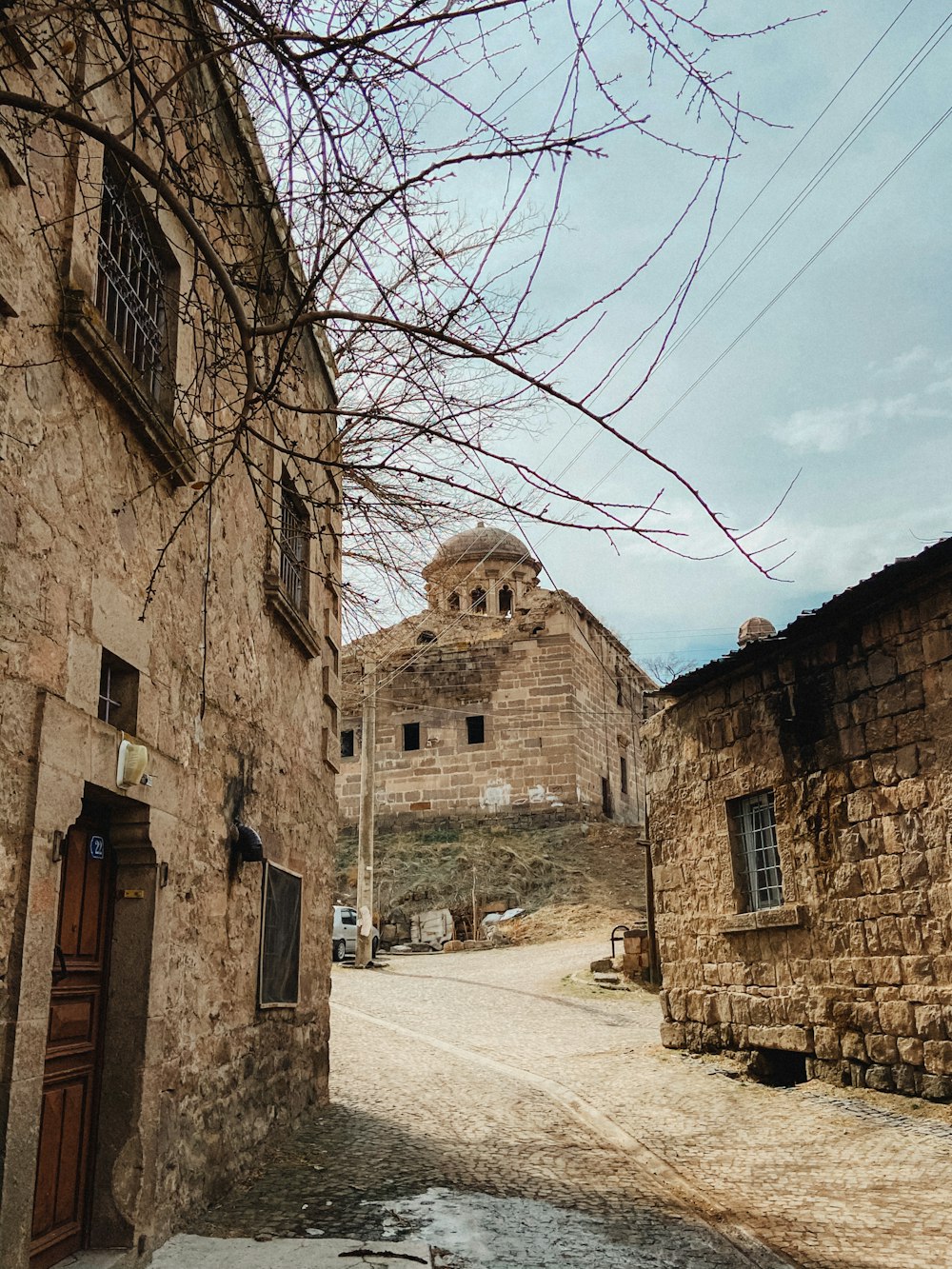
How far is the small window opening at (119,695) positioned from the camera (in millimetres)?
4602

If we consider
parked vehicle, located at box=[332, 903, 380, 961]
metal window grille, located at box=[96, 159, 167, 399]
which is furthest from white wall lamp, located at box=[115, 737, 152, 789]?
parked vehicle, located at box=[332, 903, 380, 961]

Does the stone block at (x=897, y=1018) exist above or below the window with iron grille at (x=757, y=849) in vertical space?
below

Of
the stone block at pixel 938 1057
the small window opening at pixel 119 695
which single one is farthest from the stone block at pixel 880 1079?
the small window opening at pixel 119 695

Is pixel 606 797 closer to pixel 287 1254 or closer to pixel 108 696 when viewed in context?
pixel 287 1254

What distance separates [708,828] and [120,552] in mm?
7029

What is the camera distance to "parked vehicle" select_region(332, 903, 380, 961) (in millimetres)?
20750

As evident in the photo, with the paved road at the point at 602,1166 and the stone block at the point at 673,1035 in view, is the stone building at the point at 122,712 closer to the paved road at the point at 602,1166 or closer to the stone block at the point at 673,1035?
the paved road at the point at 602,1166

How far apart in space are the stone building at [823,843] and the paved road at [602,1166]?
51cm

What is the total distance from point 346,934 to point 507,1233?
1669 cm

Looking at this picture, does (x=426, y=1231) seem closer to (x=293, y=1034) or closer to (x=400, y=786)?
(x=293, y=1034)

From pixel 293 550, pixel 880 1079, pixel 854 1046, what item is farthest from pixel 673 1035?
pixel 293 550

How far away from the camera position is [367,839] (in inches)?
803

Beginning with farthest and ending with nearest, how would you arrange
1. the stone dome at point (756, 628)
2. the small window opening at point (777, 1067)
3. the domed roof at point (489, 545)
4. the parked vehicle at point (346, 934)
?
the domed roof at point (489, 545)
the parked vehicle at point (346, 934)
the stone dome at point (756, 628)
the small window opening at point (777, 1067)

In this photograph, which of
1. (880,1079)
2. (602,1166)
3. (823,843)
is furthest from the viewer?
(823,843)
